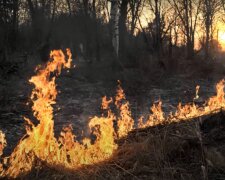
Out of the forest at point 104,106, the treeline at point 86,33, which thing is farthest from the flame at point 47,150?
the treeline at point 86,33

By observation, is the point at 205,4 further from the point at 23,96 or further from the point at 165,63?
the point at 23,96

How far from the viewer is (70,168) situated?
4.29 metres

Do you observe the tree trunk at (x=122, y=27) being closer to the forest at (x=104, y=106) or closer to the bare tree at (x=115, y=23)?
the forest at (x=104, y=106)

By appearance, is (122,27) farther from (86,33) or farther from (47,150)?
(47,150)

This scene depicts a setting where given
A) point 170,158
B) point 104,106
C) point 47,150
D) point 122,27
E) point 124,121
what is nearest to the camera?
point 170,158

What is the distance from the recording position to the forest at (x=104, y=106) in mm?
4156

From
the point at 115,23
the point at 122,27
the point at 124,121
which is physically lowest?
the point at 124,121

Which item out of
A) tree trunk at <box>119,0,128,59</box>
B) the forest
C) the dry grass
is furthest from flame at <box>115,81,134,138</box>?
tree trunk at <box>119,0,128,59</box>

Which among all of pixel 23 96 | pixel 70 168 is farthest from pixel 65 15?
pixel 70 168

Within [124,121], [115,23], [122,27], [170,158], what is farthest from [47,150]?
[122,27]

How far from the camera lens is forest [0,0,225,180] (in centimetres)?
416

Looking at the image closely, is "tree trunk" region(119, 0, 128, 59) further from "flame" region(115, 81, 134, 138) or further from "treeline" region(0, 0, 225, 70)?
"flame" region(115, 81, 134, 138)

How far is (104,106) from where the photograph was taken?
37.2 ft

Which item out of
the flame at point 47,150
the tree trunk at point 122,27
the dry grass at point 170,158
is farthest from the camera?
the tree trunk at point 122,27
